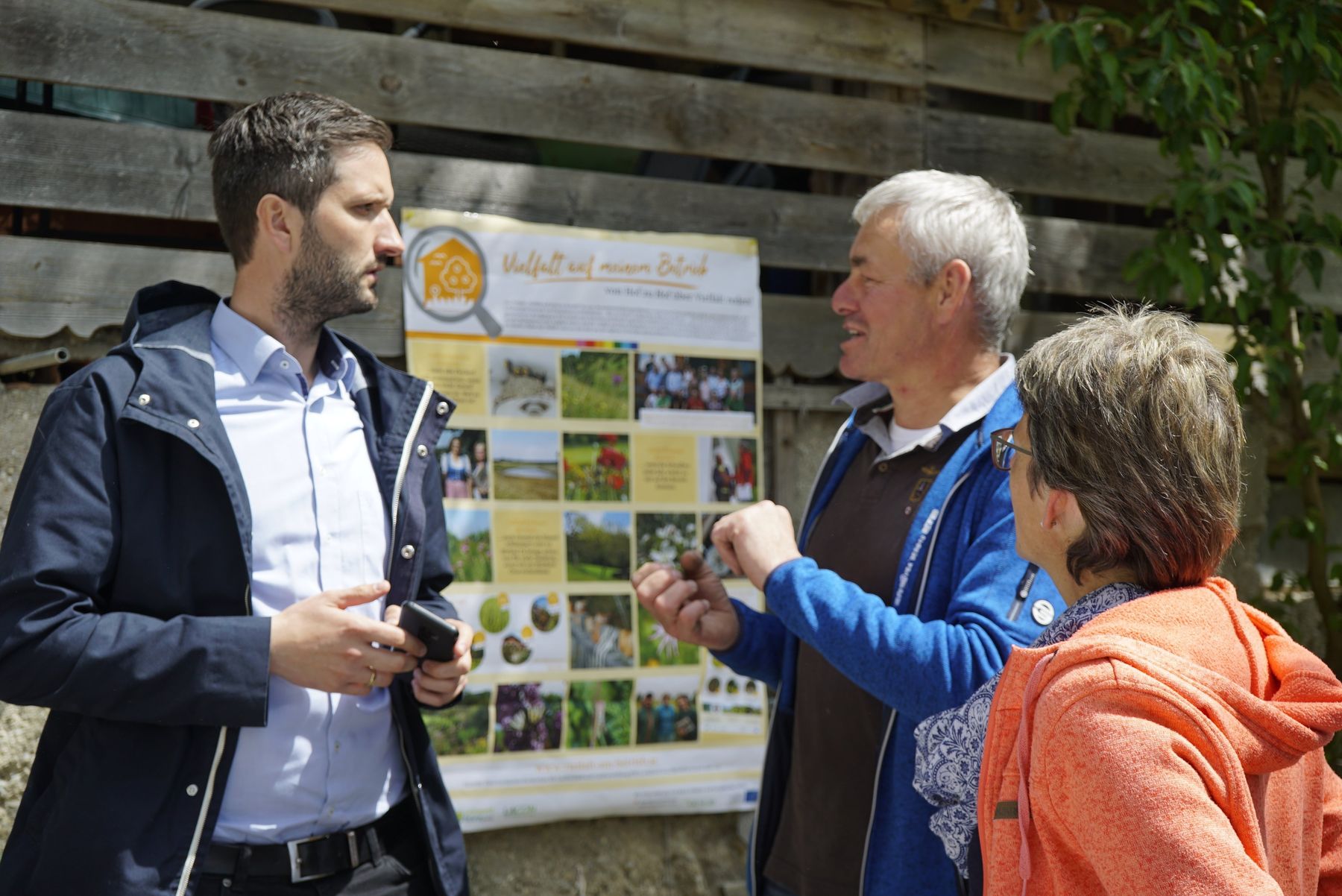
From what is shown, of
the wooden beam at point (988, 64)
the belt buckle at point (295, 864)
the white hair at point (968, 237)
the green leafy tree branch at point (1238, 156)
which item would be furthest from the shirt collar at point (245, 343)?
the wooden beam at point (988, 64)

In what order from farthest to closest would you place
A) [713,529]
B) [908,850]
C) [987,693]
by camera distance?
[713,529] < [908,850] < [987,693]

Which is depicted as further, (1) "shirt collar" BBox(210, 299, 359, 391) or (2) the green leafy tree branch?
(2) the green leafy tree branch

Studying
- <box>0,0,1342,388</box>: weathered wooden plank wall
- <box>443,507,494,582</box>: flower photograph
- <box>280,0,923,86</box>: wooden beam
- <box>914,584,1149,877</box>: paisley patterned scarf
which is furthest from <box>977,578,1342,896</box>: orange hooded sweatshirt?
<box>280,0,923,86</box>: wooden beam

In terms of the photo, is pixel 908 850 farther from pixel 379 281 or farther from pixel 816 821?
pixel 379 281

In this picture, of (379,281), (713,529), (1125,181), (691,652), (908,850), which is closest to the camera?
(908,850)

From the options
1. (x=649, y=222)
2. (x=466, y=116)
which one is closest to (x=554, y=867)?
(x=649, y=222)

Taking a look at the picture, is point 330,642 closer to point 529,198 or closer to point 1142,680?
point 1142,680

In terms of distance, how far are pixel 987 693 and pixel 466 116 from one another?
8.30 ft

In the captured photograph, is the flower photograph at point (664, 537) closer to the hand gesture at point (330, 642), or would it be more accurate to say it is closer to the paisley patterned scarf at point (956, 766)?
the hand gesture at point (330, 642)

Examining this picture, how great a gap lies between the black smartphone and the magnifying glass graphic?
154cm

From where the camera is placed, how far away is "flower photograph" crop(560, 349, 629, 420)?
361 centimetres

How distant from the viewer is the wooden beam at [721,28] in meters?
3.58

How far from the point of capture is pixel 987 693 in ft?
5.56

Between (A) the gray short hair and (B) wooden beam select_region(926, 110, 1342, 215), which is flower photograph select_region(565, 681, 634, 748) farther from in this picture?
(A) the gray short hair
